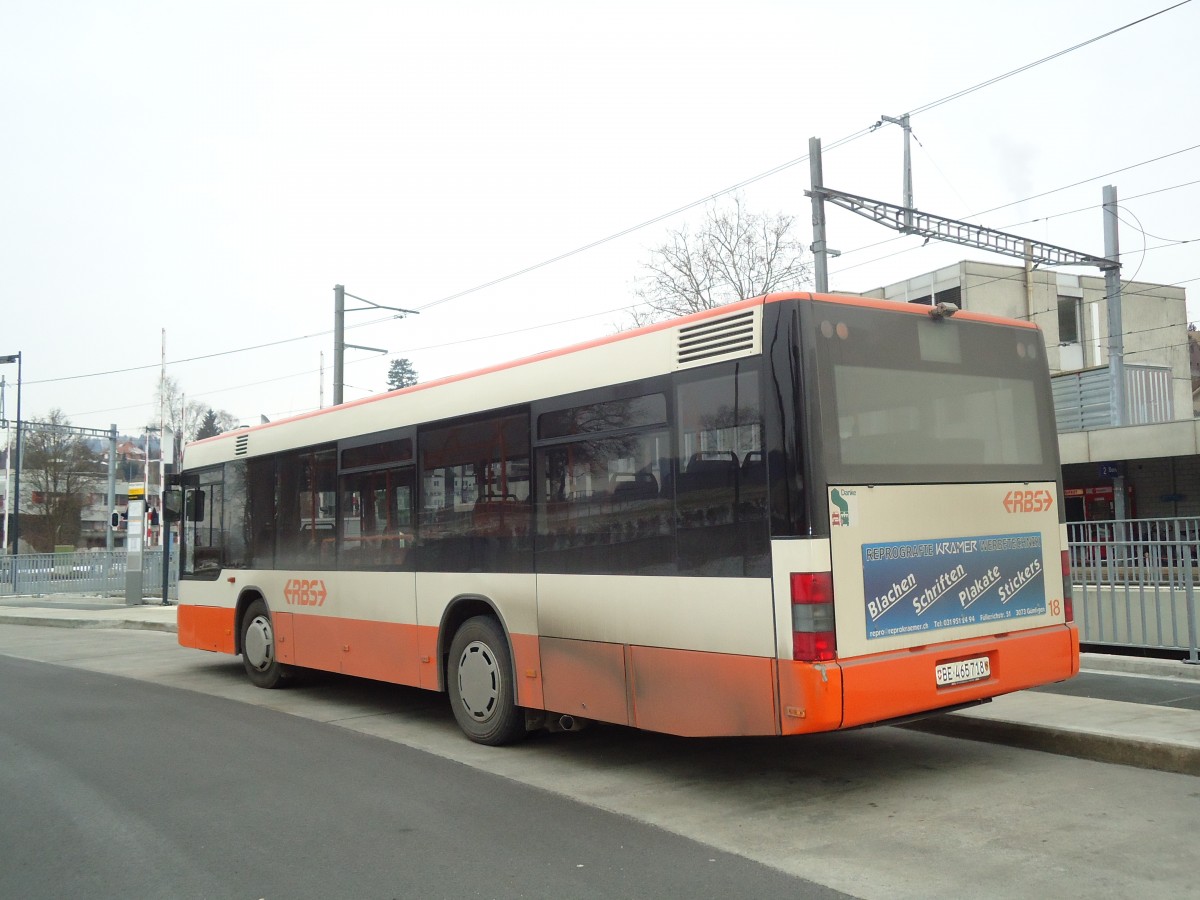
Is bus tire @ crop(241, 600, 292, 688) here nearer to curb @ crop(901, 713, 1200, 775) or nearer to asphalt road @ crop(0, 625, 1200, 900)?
asphalt road @ crop(0, 625, 1200, 900)

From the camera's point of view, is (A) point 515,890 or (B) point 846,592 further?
(B) point 846,592

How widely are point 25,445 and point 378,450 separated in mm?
64982

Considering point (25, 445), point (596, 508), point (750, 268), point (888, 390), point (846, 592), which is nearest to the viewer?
point (846, 592)

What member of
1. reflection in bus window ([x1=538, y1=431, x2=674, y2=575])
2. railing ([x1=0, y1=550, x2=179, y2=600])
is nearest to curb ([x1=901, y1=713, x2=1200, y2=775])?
reflection in bus window ([x1=538, y1=431, x2=674, y2=575])

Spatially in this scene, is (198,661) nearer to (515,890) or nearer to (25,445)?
(515,890)

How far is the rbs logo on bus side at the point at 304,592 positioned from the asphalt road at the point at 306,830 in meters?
1.74

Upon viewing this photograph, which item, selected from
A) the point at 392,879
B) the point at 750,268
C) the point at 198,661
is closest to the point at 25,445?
the point at 750,268

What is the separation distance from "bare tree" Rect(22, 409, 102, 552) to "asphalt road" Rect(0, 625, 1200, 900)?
6228 centimetres

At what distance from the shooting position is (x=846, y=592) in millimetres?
5934

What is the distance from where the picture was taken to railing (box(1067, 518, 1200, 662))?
10.2 metres

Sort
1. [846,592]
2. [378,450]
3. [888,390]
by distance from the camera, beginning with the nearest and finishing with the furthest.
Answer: [846,592] → [888,390] → [378,450]

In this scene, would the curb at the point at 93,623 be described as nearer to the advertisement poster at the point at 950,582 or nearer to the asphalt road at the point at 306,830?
the asphalt road at the point at 306,830

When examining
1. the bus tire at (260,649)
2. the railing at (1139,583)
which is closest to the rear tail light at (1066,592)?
the railing at (1139,583)

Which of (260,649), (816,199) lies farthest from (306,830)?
(816,199)
